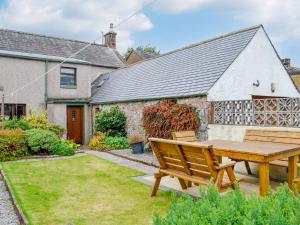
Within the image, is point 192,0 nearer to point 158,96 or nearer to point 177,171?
point 158,96

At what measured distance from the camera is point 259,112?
866 cm

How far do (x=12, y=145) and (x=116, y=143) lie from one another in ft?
16.0

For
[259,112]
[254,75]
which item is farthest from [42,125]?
[259,112]

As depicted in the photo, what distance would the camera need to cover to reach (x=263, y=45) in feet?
42.1

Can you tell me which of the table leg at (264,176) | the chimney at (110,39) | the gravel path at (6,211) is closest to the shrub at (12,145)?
the gravel path at (6,211)

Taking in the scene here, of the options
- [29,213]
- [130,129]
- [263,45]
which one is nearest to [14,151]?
[130,129]

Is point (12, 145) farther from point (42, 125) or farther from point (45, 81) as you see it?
point (45, 81)

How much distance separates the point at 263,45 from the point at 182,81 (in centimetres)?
388

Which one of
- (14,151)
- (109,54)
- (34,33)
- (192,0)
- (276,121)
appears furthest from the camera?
(109,54)

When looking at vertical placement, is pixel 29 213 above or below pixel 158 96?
below

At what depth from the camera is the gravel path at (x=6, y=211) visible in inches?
208

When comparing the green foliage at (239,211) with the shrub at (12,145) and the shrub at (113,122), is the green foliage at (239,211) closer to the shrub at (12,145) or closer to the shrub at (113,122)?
the shrub at (12,145)

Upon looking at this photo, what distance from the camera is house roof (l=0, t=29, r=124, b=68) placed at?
19.2 meters

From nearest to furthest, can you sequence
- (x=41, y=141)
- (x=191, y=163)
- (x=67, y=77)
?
(x=191, y=163) → (x=41, y=141) → (x=67, y=77)
